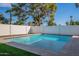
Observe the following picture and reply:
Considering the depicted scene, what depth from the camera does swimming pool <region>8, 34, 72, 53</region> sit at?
16.4 ft

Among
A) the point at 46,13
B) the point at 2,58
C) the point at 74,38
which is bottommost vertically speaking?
the point at 2,58

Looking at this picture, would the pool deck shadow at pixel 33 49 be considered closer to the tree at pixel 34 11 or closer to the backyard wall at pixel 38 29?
the backyard wall at pixel 38 29

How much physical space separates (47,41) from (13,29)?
2.20 feet

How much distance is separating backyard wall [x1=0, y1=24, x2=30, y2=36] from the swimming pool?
129 millimetres

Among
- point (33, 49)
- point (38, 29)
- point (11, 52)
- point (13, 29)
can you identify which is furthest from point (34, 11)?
point (11, 52)

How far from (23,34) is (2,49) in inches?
18.6

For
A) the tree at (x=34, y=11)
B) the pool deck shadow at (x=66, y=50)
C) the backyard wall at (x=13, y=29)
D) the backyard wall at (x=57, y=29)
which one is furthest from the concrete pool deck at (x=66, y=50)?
the tree at (x=34, y=11)

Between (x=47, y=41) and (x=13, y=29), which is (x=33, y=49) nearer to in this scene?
(x=47, y=41)

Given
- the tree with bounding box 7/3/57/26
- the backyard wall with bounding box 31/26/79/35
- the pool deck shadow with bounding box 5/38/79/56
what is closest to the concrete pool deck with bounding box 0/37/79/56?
the pool deck shadow with bounding box 5/38/79/56

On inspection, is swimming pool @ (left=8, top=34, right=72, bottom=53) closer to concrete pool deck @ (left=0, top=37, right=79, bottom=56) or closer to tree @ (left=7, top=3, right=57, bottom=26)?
concrete pool deck @ (left=0, top=37, right=79, bottom=56)

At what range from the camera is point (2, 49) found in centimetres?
498

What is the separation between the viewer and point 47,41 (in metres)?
5.01

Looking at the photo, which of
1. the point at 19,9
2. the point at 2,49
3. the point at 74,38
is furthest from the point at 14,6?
the point at 74,38

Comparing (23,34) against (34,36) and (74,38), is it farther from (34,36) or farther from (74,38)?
(74,38)
